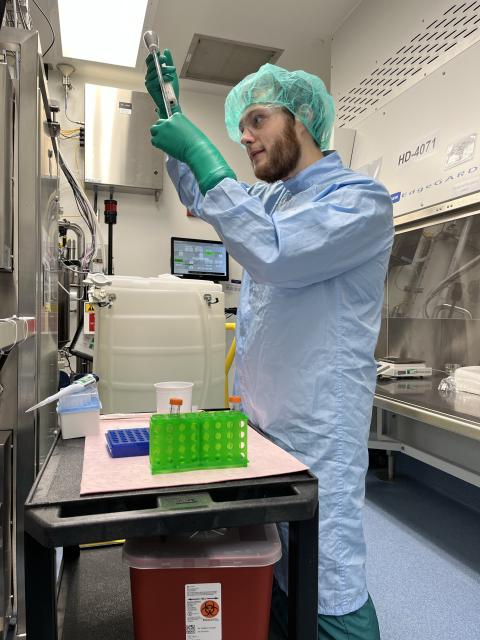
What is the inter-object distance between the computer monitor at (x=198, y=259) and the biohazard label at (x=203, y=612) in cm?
275

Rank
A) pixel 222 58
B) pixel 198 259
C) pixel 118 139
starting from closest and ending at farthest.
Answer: pixel 222 58 < pixel 118 139 < pixel 198 259

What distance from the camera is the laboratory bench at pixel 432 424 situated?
5.27ft

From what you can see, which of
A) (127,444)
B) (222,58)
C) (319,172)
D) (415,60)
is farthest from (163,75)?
(222,58)

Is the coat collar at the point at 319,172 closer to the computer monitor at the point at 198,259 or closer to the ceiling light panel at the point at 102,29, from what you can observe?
the ceiling light panel at the point at 102,29

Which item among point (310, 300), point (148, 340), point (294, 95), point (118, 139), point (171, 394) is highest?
point (118, 139)

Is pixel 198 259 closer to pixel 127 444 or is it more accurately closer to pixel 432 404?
pixel 432 404

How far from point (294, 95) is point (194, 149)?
38 centimetres

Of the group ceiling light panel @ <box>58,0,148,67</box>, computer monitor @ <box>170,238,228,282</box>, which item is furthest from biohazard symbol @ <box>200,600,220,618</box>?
computer monitor @ <box>170,238,228,282</box>

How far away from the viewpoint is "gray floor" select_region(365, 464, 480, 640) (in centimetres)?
152

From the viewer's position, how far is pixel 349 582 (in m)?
1.04

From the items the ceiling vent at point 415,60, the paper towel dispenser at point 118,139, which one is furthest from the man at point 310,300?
the paper towel dispenser at point 118,139

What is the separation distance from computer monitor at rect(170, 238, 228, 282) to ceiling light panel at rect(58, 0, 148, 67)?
127 cm

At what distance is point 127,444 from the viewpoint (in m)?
0.89

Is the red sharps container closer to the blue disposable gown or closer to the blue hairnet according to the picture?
the blue disposable gown
